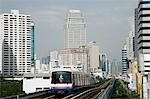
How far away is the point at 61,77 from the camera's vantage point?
43.5m

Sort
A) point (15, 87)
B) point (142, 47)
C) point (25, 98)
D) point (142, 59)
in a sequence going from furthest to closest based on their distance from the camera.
A: point (142, 47), point (15, 87), point (25, 98), point (142, 59)

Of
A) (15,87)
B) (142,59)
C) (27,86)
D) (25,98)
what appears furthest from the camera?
(15,87)

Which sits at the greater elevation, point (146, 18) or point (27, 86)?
point (146, 18)

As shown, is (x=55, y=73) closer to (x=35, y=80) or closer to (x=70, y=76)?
(x=70, y=76)

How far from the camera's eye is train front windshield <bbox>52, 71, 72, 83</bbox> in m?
43.4

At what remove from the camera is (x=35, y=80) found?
95562 millimetres

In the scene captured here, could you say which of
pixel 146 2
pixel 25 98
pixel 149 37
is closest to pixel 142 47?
pixel 149 37

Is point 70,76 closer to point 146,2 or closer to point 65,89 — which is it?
point 65,89

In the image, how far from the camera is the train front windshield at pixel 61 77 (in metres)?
43.4

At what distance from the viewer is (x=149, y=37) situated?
130m

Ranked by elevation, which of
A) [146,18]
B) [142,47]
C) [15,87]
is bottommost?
[15,87]

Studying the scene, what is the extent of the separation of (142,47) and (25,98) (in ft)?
315

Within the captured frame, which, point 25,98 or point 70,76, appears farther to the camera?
point 70,76

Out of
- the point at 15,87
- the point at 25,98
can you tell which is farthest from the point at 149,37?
the point at 25,98
